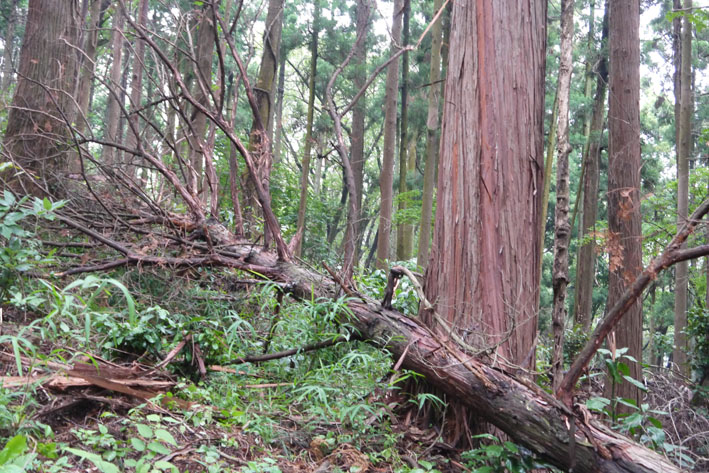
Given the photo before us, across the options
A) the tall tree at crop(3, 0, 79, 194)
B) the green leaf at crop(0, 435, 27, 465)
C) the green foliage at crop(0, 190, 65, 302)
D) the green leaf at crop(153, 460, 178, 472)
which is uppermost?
the tall tree at crop(3, 0, 79, 194)

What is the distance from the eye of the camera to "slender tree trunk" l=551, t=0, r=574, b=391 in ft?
9.73

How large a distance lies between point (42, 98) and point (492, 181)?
5486 millimetres

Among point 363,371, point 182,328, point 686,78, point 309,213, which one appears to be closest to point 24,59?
point 182,328

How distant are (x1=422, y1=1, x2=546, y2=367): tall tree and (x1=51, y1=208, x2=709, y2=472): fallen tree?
0.28m

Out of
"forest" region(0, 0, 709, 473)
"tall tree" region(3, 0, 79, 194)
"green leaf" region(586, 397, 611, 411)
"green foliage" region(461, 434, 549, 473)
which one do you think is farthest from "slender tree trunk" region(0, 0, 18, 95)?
"green leaf" region(586, 397, 611, 411)

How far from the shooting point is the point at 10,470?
5.51ft

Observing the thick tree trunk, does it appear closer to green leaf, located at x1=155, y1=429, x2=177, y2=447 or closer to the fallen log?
the fallen log

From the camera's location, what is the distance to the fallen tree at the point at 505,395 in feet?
8.55

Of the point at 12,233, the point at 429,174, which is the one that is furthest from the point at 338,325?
the point at 429,174

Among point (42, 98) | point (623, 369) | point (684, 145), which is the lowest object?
point (623, 369)

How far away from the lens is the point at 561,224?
120 inches

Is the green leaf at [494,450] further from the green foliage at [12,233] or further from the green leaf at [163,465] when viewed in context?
the green foliage at [12,233]

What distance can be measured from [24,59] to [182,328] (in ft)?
15.8

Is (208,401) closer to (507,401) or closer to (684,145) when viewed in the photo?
(507,401)
